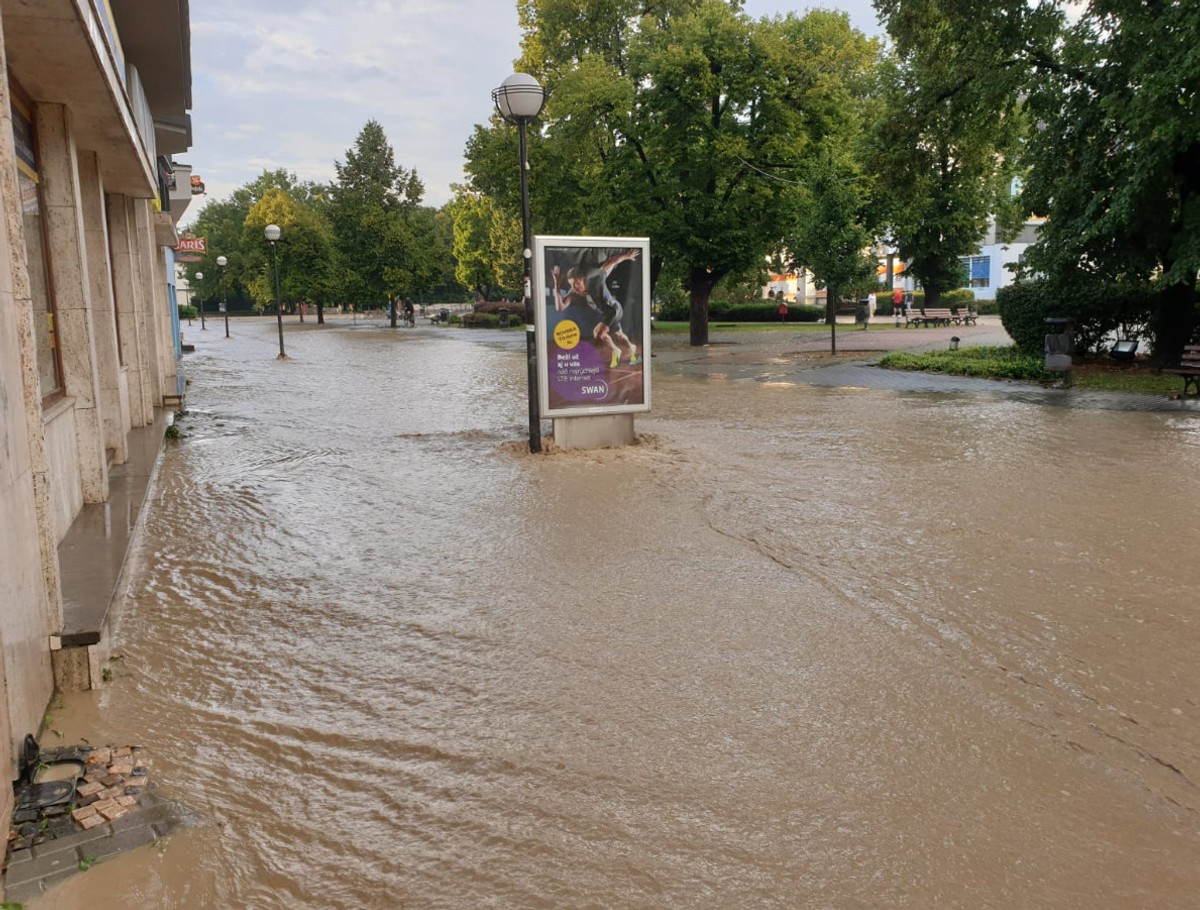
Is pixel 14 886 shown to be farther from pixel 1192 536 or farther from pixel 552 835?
pixel 1192 536

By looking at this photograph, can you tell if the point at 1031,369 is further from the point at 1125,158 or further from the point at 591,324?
the point at 591,324

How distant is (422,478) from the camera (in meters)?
10.2

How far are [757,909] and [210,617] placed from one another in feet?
13.3

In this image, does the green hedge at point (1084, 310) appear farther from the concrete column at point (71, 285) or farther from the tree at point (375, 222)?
the tree at point (375, 222)

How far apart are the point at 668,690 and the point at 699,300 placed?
28.7 metres

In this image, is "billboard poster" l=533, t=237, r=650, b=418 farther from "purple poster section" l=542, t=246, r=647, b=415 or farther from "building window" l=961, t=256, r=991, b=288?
"building window" l=961, t=256, r=991, b=288

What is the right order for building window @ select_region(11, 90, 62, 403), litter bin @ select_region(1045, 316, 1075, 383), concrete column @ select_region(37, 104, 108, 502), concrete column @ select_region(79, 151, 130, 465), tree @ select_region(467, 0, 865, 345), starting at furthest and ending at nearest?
tree @ select_region(467, 0, 865, 345), litter bin @ select_region(1045, 316, 1075, 383), concrete column @ select_region(79, 151, 130, 465), concrete column @ select_region(37, 104, 108, 502), building window @ select_region(11, 90, 62, 403)

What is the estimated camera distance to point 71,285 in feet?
25.4

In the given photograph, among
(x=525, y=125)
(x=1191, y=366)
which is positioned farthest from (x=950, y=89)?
(x=525, y=125)

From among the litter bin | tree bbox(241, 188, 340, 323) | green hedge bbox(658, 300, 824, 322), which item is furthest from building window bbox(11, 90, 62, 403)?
tree bbox(241, 188, 340, 323)

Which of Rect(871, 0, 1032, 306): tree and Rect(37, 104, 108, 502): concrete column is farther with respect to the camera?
Rect(871, 0, 1032, 306): tree

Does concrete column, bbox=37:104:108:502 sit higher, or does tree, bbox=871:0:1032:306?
tree, bbox=871:0:1032:306

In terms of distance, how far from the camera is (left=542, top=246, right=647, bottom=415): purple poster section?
11477 millimetres

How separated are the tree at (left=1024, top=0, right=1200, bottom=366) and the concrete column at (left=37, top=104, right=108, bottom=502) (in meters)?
14.8
